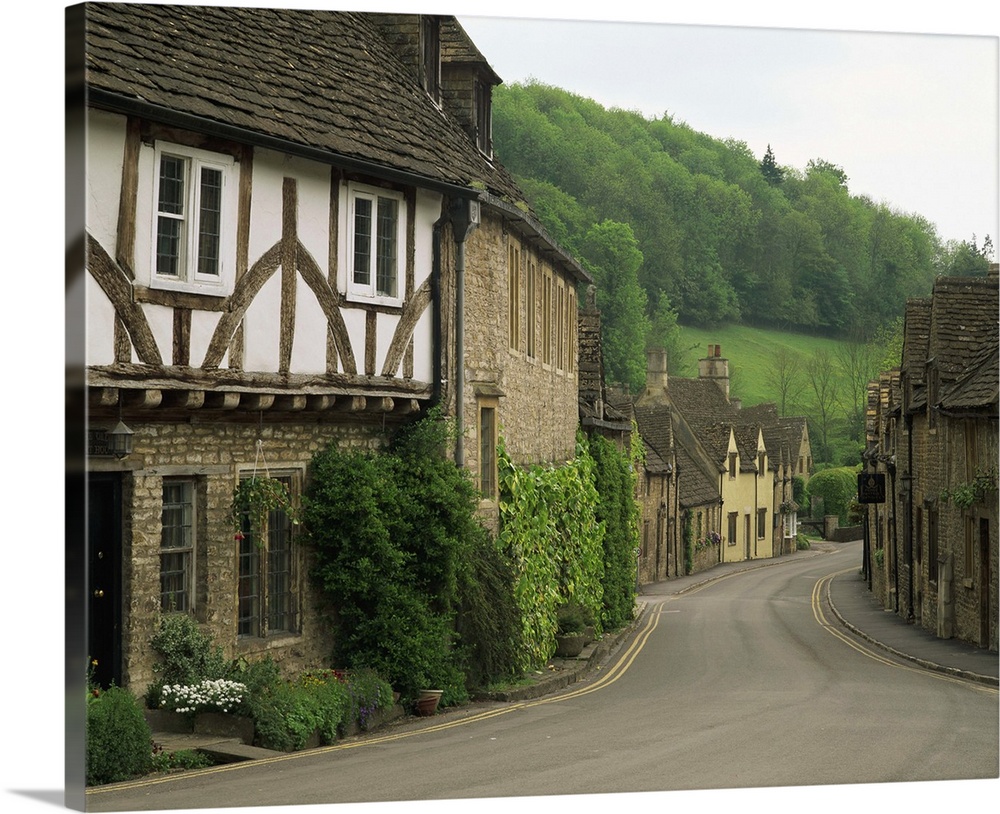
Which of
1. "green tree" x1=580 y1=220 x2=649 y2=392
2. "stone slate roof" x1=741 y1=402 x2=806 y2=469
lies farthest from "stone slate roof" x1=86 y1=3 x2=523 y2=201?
"stone slate roof" x1=741 y1=402 x2=806 y2=469

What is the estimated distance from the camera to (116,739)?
34.9 ft

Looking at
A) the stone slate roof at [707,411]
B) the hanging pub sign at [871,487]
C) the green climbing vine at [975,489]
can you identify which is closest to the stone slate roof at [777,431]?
the stone slate roof at [707,411]

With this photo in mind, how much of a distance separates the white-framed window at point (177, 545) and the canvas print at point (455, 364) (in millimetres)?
38

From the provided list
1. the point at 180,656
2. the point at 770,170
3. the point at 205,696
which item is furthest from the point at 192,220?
the point at 770,170

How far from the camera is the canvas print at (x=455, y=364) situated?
11.3 metres

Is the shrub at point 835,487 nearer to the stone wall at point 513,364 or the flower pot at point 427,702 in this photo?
the stone wall at point 513,364

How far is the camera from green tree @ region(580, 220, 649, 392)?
15.4 metres

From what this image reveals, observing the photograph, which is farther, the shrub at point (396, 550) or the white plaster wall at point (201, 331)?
the shrub at point (396, 550)

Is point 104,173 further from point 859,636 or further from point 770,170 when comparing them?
point 859,636

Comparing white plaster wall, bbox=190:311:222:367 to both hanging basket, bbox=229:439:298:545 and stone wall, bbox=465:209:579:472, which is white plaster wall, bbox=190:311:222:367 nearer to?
hanging basket, bbox=229:439:298:545

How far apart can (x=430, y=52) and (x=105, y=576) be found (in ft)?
27.3

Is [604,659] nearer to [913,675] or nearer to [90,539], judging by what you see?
[913,675]

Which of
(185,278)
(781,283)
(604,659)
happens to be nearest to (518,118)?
(781,283)

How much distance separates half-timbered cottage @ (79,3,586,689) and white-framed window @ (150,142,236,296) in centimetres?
2
